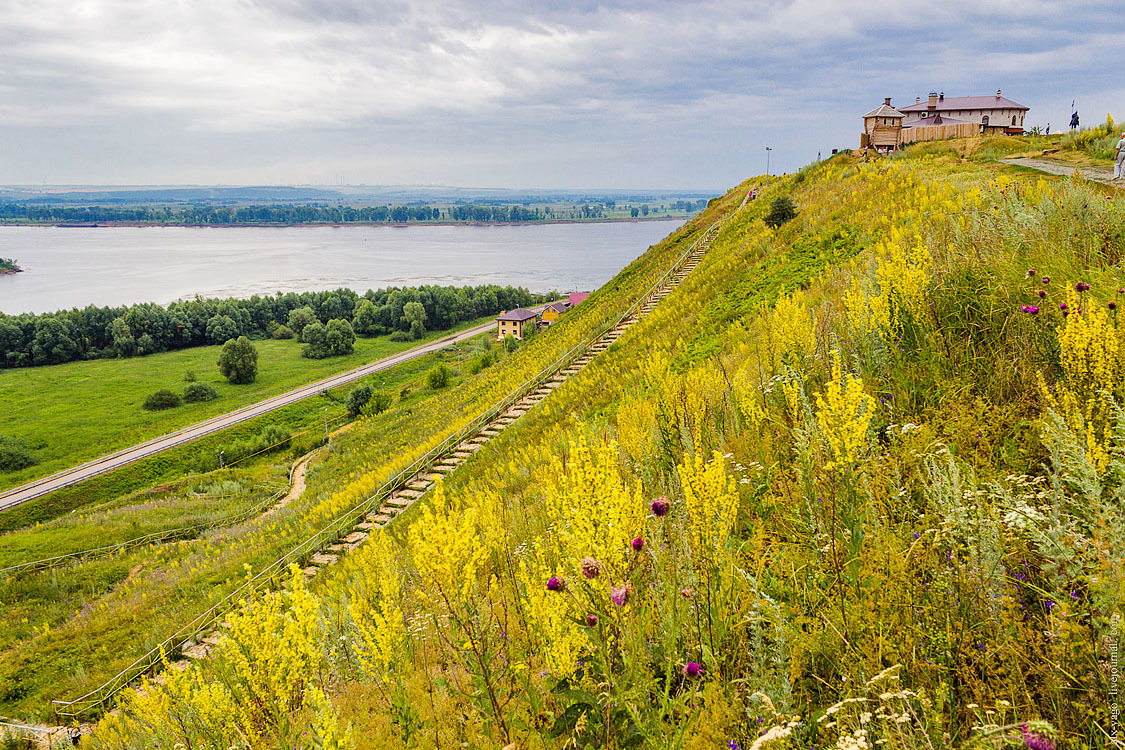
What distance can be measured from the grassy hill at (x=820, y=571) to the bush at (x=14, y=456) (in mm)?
58979

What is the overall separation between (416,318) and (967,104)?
252ft

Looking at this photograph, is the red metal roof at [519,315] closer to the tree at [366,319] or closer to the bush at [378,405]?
the tree at [366,319]

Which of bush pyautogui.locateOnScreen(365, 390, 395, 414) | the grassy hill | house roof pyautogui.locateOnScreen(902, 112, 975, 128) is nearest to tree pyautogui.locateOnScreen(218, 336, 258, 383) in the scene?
bush pyautogui.locateOnScreen(365, 390, 395, 414)

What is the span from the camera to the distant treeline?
80062 mm

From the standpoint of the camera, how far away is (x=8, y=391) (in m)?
67.9

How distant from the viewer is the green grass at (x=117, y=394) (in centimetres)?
5253

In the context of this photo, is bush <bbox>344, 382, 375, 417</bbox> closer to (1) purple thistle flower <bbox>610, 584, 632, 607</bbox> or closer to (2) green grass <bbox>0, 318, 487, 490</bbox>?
(2) green grass <bbox>0, 318, 487, 490</bbox>

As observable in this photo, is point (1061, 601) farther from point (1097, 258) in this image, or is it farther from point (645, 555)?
point (1097, 258)

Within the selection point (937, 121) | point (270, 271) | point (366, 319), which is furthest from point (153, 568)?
point (270, 271)

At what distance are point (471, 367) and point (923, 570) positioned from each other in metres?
42.7

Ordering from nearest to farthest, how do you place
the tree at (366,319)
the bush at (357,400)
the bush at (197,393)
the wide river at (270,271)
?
the bush at (357,400) < the bush at (197,393) < the tree at (366,319) < the wide river at (270,271)

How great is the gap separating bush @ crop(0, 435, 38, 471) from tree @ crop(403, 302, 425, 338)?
2040 inches

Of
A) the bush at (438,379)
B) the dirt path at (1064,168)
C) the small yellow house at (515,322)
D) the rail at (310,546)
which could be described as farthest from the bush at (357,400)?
the dirt path at (1064,168)

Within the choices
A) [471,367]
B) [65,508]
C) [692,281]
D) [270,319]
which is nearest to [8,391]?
[270,319]
